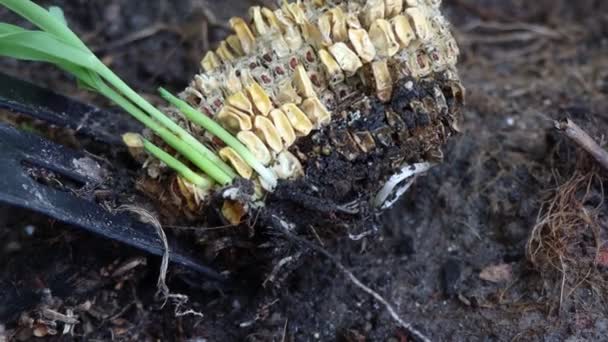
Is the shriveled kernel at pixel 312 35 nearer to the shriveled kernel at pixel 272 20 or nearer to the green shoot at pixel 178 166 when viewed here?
the shriveled kernel at pixel 272 20

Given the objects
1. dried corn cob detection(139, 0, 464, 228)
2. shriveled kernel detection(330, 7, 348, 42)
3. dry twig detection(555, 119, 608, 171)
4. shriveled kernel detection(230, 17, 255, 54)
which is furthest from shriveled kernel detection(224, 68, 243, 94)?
dry twig detection(555, 119, 608, 171)

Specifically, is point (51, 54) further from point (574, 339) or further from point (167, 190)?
point (574, 339)

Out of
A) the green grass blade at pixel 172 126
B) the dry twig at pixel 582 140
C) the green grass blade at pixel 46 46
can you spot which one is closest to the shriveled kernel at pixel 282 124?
the green grass blade at pixel 172 126

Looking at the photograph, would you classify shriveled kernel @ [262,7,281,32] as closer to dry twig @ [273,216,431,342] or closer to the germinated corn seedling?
the germinated corn seedling

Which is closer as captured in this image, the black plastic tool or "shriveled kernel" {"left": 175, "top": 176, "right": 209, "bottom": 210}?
the black plastic tool

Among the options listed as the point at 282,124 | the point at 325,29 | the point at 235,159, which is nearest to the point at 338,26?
the point at 325,29

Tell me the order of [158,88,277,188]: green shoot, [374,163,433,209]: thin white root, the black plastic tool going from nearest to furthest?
the black plastic tool, [158,88,277,188]: green shoot, [374,163,433,209]: thin white root

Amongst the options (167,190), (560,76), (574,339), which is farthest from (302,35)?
(560,76)
